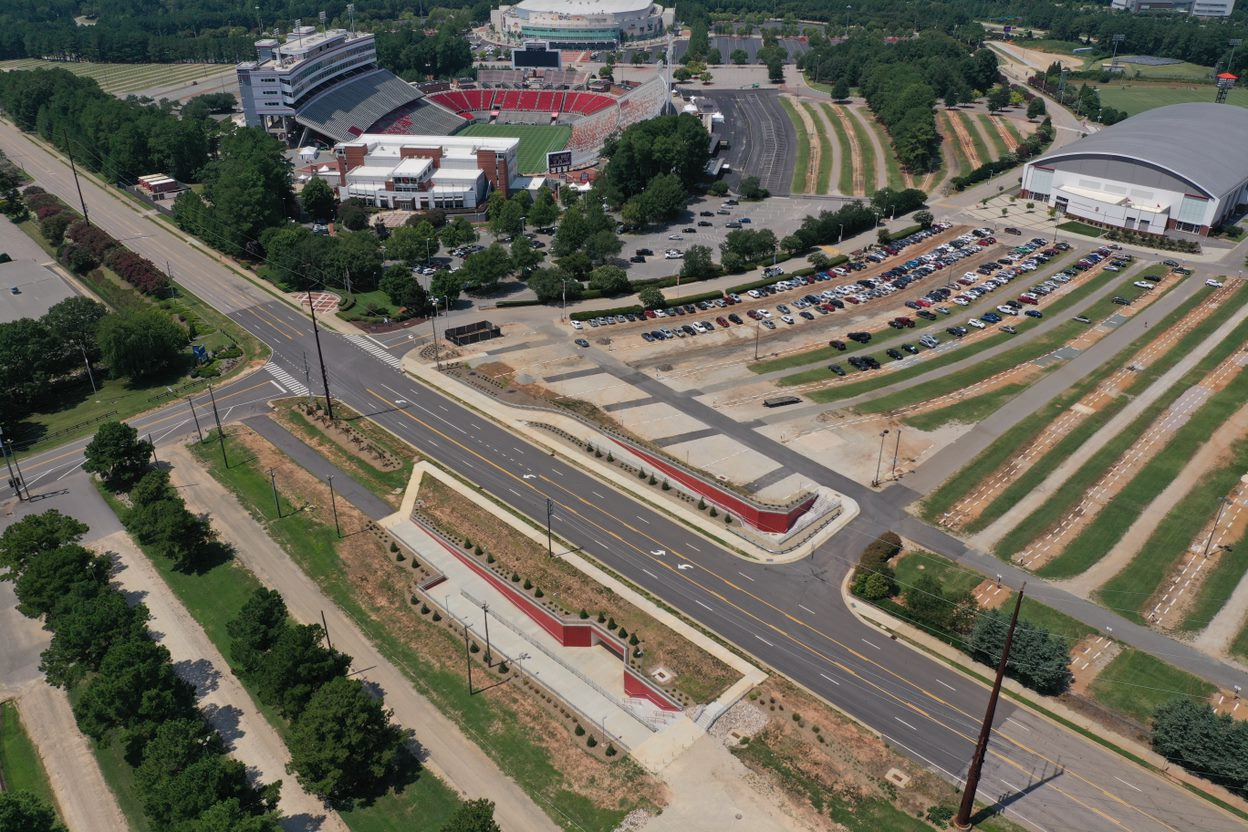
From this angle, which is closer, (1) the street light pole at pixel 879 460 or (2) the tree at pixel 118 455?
(2) the tree at pixel 118 455

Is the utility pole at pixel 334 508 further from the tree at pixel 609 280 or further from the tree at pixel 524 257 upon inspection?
the tree at pixel 524 257

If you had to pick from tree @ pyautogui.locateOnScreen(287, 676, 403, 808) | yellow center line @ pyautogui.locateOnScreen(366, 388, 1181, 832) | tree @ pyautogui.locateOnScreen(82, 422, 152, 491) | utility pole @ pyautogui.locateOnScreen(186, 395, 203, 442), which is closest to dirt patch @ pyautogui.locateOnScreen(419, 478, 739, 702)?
yellow center line @ pyautogui.locateOnScreen(366, 388, 1181, 832)

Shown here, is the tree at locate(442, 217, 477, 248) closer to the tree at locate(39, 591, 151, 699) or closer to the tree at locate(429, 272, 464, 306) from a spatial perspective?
the tree at locate(429, 272, 464, 306)

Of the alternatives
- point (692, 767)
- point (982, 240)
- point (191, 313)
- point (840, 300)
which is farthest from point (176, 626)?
point (982, 240)

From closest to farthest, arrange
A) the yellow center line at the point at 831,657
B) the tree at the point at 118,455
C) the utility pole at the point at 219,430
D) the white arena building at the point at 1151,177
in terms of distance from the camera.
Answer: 1. the yellow center line at the point at 831,657
2. the tree at the point at 118,455
3. the utility pole at the point at 219,430
4. the white arena building at the point at 1151,177

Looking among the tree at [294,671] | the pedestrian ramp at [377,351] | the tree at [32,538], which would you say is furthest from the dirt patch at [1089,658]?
the tree at [32,538]

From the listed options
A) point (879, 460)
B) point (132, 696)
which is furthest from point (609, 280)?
point (132, 696)

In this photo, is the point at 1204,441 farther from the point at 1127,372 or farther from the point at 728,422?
the point at 728,422
